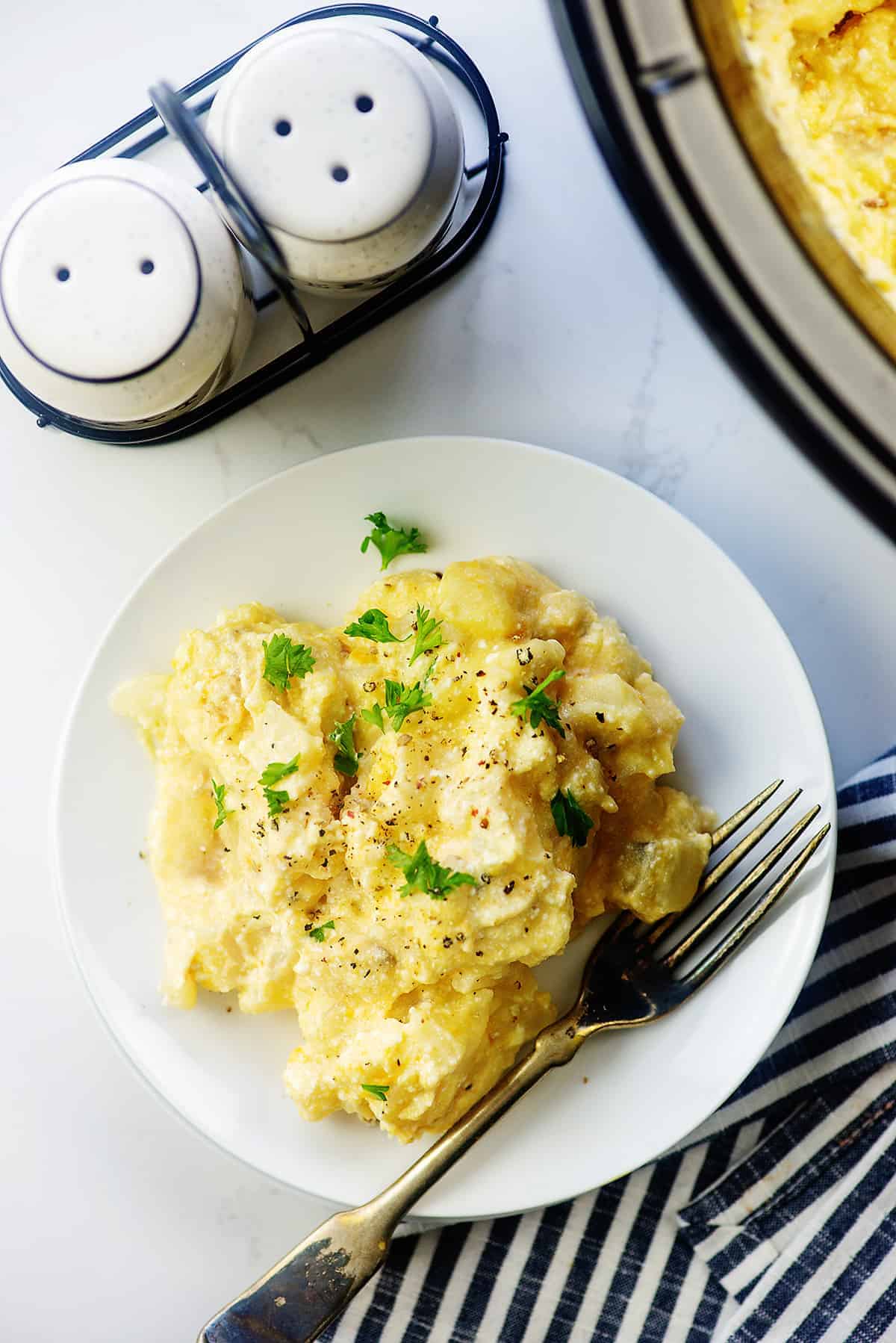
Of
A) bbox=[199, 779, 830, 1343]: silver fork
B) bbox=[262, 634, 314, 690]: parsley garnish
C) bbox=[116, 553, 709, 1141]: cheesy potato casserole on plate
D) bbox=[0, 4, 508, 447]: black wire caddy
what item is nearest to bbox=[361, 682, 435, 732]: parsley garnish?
bbox=[116, 553, 709, 1141]: cheesy potato casserole on plate

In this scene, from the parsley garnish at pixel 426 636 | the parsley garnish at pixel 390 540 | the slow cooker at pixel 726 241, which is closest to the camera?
the slow cooker at pixel 726 241

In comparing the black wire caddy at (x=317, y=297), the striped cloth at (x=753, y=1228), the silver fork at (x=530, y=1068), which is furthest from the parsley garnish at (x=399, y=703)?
the striped cloth at (x=753, y=1228)

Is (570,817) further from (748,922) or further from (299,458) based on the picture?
(299,458)

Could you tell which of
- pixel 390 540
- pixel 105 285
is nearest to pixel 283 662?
pixel 390 540

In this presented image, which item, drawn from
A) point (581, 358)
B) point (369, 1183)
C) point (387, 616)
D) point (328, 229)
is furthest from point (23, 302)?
point (369, 1183)

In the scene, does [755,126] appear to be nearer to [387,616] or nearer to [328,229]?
[328,229]

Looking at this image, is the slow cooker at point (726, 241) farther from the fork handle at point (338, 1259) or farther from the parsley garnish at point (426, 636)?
the fork handle at point (338, 1259)
